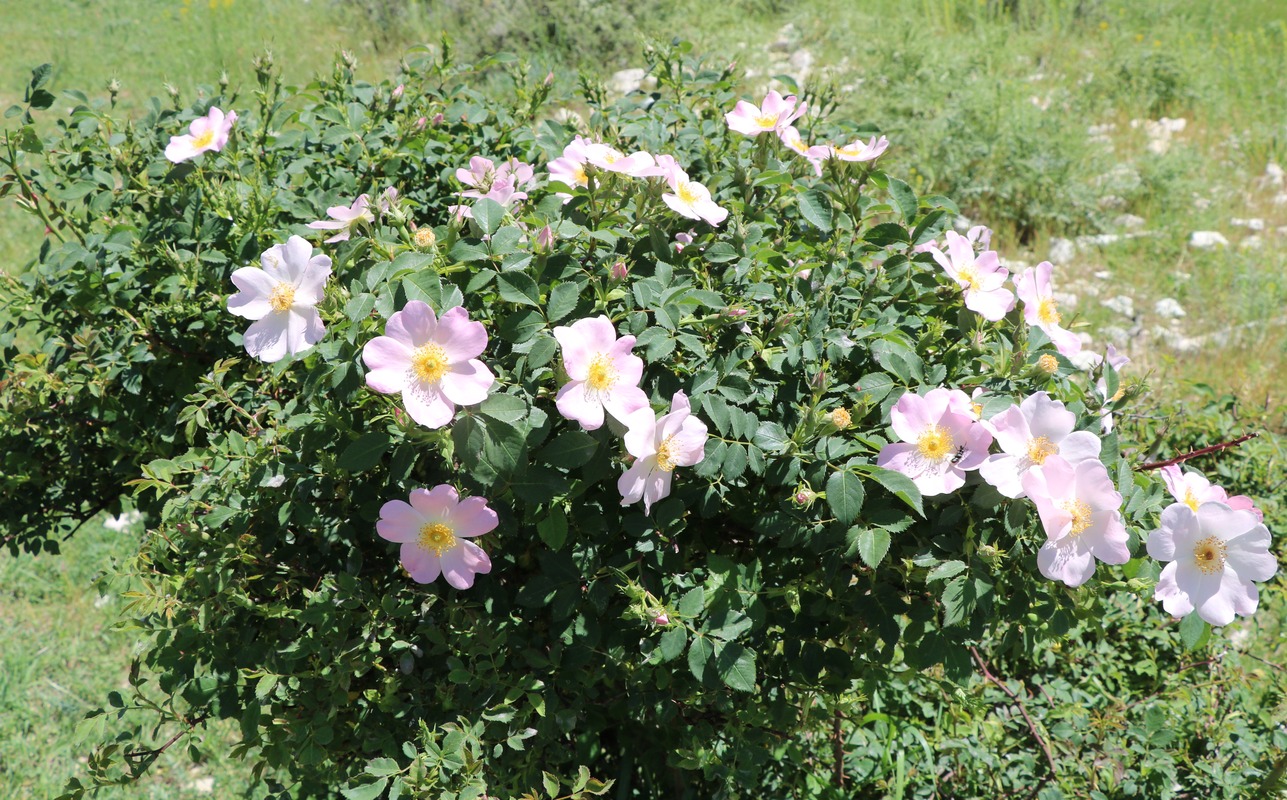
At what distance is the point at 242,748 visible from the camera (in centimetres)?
145

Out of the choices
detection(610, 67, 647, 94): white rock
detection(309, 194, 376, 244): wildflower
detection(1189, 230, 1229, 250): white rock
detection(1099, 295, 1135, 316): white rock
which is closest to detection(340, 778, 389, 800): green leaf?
detection(309, 194, 376, 244): wildflower

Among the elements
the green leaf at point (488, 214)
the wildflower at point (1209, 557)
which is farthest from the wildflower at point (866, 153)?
the wildflower at point (1209, 557)

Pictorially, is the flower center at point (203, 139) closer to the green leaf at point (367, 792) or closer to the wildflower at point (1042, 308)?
the green leaf at point (367, 792)

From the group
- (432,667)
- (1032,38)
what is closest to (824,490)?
(432,667)

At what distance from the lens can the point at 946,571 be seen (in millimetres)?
1221

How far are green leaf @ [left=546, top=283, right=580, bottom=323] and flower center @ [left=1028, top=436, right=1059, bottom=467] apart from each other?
59 cm

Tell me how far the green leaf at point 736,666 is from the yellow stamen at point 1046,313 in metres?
0.67

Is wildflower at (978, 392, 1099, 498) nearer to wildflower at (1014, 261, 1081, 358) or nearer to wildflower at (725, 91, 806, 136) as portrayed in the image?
wildflower at (1014, 261, 1081, 358)

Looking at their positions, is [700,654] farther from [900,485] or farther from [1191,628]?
[1191,628]

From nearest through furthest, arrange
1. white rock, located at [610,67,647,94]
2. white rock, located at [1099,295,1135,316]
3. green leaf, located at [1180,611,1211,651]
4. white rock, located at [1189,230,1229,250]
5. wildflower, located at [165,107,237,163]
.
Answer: green leaf, located at [1180,611,1211,651] < wildflower, located at [165,107,237,163] < white rock, located at [1099,295,1135,316] < white rock, located at [1189,230,1229,250] < white rock, located at [610,67,647,94]

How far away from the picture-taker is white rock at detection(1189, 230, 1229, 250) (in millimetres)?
4402

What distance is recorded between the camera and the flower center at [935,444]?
1.22 meters

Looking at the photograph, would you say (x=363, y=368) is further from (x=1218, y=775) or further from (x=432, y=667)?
(x=1218, y=775)

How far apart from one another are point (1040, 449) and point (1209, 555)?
28cm
